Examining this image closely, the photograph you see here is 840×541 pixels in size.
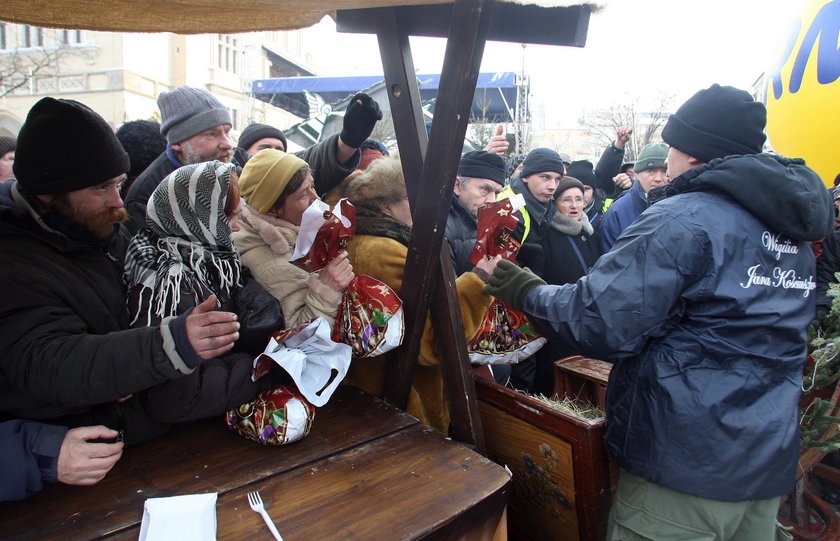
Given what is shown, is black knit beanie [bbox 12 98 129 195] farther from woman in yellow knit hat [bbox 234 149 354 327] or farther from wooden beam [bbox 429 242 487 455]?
wooden beam [bbox 429 242 487 455]

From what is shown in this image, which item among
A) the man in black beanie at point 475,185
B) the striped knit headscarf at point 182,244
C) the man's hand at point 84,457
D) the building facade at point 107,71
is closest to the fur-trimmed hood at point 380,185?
the striped knit headscarf at point 182,244

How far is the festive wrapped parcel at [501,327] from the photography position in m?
1.86

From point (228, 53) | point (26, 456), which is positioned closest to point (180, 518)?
point (26, 456)

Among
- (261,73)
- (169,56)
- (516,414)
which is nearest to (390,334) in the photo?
(516,414)

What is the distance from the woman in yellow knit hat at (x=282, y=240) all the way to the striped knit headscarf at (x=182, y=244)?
8.1 inches

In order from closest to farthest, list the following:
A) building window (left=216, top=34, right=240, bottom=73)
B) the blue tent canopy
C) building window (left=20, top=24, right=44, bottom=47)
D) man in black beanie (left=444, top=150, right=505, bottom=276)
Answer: man in black beanie (left=444, top=150, right=505, bottom=276)
building window (left=20, top=24, right=44, bottom=47)
the blue tent canopy
building window (left=216, top=34, right=240, bottom=73)

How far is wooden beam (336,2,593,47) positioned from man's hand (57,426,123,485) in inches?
58.9

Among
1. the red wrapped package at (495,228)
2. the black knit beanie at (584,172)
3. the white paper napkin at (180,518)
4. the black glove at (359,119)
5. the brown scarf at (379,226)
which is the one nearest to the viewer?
the white paper napkin at (180,518)

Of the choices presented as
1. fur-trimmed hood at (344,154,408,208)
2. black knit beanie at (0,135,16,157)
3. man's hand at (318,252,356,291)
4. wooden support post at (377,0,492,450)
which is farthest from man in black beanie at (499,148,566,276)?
black knit beanie at (0,135,16,157)

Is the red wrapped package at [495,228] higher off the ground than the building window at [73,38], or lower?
lower

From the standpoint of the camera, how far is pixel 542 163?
3.49 meters

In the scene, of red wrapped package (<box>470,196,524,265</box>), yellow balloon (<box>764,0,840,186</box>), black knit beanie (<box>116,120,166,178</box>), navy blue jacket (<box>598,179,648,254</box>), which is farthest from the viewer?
yellow balloon (<box>764,0,840,186</box>)

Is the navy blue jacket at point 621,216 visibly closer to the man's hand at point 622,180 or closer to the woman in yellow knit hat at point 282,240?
the man's hand at point 622,180

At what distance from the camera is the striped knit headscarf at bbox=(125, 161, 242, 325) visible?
154 cm
